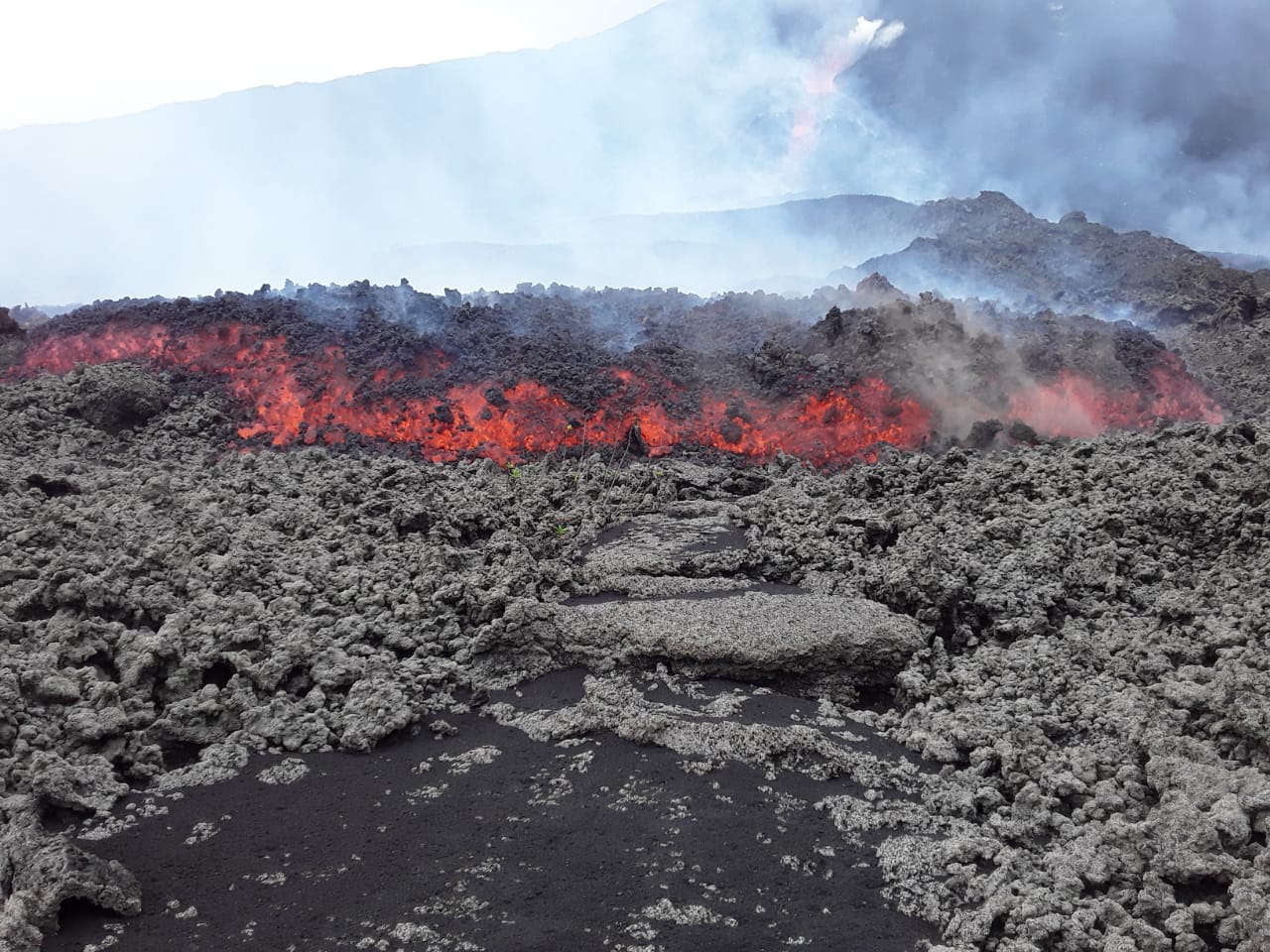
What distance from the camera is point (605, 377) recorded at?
48.9 ft

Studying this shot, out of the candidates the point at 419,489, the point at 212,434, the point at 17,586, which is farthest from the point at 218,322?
the point at 17,586

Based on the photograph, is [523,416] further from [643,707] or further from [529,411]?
[643,707]

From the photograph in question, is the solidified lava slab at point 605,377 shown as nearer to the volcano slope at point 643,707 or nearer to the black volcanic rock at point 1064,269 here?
the volcano slope at point 643,707

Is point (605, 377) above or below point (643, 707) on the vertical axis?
above

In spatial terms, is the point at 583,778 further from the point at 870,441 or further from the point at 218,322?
the point at 218,322

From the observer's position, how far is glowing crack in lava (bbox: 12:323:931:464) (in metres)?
13.7

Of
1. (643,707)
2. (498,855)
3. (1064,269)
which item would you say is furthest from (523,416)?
(1064,269)

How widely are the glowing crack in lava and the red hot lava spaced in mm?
18

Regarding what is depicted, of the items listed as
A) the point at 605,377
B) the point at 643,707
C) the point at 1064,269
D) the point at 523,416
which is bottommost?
the point at 643,707

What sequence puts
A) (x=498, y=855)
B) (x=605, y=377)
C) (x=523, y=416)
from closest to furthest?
1. (x=498, y=855)
2. (x=523, y=416)
3. (x=605, y=377)

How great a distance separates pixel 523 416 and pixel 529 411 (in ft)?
0.47

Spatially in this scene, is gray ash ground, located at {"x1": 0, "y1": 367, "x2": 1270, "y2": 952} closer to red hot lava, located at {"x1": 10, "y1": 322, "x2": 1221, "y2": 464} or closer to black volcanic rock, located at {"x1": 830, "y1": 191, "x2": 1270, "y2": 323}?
red hot lava, located at {"x1": 10, "y1": 322, "x2": 1221, "y2": 464}

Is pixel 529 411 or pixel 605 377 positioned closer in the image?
pixel 529 411

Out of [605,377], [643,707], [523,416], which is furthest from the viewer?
[605,377]
